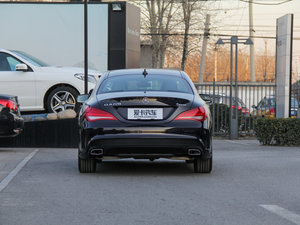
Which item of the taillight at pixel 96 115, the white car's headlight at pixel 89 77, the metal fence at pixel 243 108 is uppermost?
the white car's headlight at pixel 89 77

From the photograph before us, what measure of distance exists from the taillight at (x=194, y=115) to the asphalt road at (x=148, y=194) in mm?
789

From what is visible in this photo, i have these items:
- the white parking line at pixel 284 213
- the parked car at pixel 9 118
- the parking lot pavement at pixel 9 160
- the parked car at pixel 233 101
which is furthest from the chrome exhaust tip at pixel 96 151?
the parked car at pixel 233 101

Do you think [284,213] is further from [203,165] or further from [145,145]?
[203,165]

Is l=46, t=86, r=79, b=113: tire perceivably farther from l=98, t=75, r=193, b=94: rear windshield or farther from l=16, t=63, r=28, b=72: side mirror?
l=98, t=75, r=193, b=94: rear windshield

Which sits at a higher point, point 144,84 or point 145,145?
point 144,84

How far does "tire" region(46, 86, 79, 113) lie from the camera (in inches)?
674

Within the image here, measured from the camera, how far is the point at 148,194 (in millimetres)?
7496

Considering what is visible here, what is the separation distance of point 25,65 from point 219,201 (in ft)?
35.8

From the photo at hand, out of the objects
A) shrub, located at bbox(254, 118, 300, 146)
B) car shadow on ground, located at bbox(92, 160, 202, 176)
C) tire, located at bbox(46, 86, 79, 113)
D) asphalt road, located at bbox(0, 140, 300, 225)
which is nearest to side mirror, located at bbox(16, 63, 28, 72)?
tire, located at bbox(46, 86, 79, 113)

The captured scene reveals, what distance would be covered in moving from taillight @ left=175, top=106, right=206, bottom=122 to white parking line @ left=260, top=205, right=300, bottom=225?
95.0 inches

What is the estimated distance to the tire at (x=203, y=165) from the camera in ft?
31.3

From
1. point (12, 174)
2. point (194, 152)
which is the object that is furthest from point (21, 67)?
point (194, 152)

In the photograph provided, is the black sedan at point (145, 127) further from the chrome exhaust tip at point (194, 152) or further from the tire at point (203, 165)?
the tire at point (203, 165)

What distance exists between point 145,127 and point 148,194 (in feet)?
4.85
